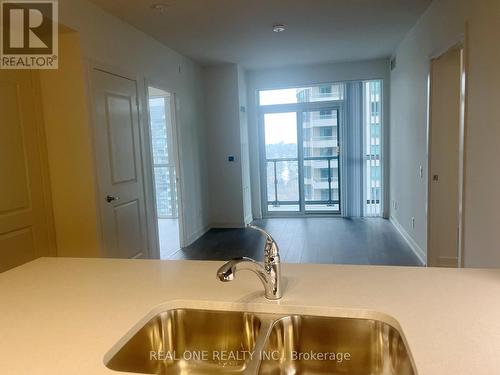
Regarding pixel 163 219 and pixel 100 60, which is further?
pixel 163 219

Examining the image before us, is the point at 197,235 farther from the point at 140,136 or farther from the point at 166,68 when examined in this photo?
the point at 166,68

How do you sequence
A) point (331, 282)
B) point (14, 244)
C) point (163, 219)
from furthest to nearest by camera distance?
point (163, 219)
point (14, 244)
point (331, 282)

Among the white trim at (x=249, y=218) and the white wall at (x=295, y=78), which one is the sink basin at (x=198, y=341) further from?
the white wall at (x=295, y=78)

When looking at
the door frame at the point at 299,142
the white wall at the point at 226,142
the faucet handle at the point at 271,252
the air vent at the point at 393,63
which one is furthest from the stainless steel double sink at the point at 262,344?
the door frame at the point at 299,142

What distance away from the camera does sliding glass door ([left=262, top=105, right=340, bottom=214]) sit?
252 inches

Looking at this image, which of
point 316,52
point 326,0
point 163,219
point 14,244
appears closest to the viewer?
point 14,244

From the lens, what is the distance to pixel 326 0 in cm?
324

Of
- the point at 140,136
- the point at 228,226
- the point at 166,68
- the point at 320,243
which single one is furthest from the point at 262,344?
the point at 228,226

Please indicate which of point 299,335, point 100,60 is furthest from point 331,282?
point 100,60

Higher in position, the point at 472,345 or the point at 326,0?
the point at 326,0

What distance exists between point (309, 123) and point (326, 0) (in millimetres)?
3240

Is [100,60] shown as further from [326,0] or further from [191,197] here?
[191,197]

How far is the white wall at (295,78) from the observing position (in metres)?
5.87

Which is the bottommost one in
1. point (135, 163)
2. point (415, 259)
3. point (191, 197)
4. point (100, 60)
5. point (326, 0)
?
point (415, 259)
